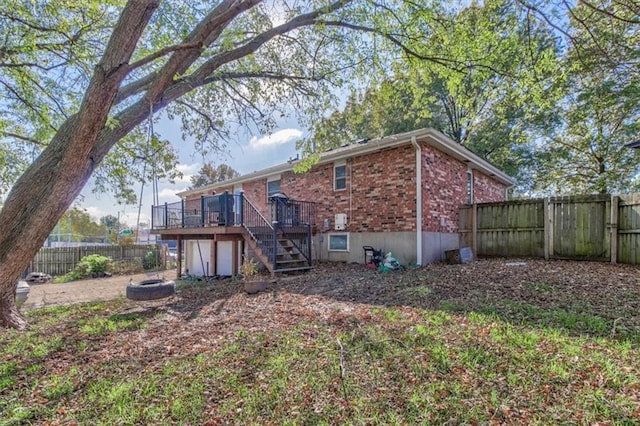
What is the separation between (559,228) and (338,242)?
254 inches

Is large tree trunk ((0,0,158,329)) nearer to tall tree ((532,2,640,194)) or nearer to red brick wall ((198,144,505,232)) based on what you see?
red brick wall ((198,144,505,232))

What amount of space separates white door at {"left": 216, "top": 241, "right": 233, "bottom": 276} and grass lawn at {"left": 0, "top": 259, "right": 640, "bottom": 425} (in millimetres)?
6244

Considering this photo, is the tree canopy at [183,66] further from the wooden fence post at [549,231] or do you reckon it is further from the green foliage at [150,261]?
the green foliage at [150,261]

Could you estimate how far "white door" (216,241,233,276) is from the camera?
1198 centimetres

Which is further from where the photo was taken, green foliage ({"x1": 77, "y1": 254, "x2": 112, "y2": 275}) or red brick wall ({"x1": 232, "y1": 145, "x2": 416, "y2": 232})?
green foliage ({"x1": 77, "y1": 254, "x2": 112, "y2": 275})

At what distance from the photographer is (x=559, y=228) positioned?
8.95 m

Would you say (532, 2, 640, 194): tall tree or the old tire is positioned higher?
(532, 2, 640, 194): tall tree

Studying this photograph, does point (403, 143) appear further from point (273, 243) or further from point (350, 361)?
point (350, 361)

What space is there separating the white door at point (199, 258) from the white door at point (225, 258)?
41 cm

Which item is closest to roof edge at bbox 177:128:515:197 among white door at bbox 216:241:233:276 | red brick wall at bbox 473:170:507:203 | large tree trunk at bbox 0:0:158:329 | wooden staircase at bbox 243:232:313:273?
red brick wall at bbox 473:170:507:203

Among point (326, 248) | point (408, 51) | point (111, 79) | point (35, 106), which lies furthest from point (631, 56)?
point (35, 106)

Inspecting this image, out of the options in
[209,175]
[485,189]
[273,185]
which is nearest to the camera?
[485,189]

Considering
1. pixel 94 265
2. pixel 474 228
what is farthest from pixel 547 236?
pixel 94 265

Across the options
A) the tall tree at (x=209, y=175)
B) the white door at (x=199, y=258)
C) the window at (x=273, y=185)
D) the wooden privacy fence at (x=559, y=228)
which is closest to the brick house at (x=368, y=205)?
the white door at (x=199, y=258)
